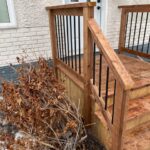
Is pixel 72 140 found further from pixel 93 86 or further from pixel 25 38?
pixel 25 38

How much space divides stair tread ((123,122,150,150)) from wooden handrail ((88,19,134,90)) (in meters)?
0.89

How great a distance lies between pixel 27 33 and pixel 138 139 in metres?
2.81

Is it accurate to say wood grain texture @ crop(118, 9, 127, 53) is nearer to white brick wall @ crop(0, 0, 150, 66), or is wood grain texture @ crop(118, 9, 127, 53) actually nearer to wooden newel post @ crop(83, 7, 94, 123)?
white brick wall @ crop(0, 0, 150, 66)

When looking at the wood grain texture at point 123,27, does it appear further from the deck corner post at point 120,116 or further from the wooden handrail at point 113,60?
the deck corner post at point 120,116

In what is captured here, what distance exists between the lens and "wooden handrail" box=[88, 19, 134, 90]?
4.20ft

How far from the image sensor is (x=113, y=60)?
143 centimetres

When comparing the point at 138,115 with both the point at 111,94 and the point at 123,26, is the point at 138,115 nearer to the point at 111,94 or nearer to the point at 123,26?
the point at 111,94

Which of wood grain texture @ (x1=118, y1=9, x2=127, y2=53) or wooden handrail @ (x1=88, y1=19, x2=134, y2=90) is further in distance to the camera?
wood grain texture @ (x1=118, y1=9, x2=127, y2=53)

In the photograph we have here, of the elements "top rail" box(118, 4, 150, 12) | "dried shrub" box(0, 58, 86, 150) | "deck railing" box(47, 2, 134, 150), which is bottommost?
"dried shrub" box(0, 58, 86, 150)

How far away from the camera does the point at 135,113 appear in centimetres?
202

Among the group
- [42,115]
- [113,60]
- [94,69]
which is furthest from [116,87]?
[42,115]

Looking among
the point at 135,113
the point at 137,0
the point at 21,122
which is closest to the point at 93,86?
the point at 135,113

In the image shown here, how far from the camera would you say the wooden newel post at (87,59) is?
1850mm

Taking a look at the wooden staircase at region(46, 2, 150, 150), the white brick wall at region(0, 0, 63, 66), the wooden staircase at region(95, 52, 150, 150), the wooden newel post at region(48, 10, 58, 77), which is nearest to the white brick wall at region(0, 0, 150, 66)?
the white brick wall at region(0, 0, 63, 66)
